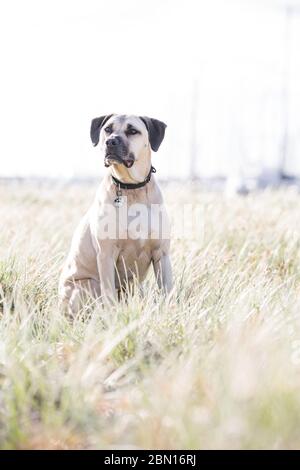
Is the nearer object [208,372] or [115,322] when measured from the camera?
[208,372]

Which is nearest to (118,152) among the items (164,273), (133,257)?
(133,257)

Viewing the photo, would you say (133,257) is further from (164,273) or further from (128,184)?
(128,184)

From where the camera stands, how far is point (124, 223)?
12.6 feet

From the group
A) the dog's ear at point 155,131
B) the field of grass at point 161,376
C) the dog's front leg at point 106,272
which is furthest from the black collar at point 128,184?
the field of grass at point 161,376

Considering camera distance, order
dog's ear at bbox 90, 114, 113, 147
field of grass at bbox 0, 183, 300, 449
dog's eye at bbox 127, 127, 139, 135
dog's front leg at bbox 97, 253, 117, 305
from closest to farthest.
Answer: field of grass at bbox 0, 183, 300, 449 < dog's front leg at bbox 97, 253, 117, 305 < dog's eye at bbox 127, 127, 139, 135 < dog's ear at bbox 90, 114, 113, 147

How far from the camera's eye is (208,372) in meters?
2.31

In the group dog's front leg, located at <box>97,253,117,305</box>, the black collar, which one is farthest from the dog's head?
dog's front leg, located at <box>97,253,117,305</box>

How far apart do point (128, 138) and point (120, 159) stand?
0.18 metres

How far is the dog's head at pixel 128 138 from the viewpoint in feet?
12.7

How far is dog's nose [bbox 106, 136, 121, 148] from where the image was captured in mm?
3871

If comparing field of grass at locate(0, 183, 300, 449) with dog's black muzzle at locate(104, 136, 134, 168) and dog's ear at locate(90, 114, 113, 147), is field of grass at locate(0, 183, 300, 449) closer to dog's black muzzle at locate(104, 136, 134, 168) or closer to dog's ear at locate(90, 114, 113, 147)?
dog's black muzzle at locate(104, 136, 134, 168)

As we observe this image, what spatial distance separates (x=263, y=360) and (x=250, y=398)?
1.00 ft
